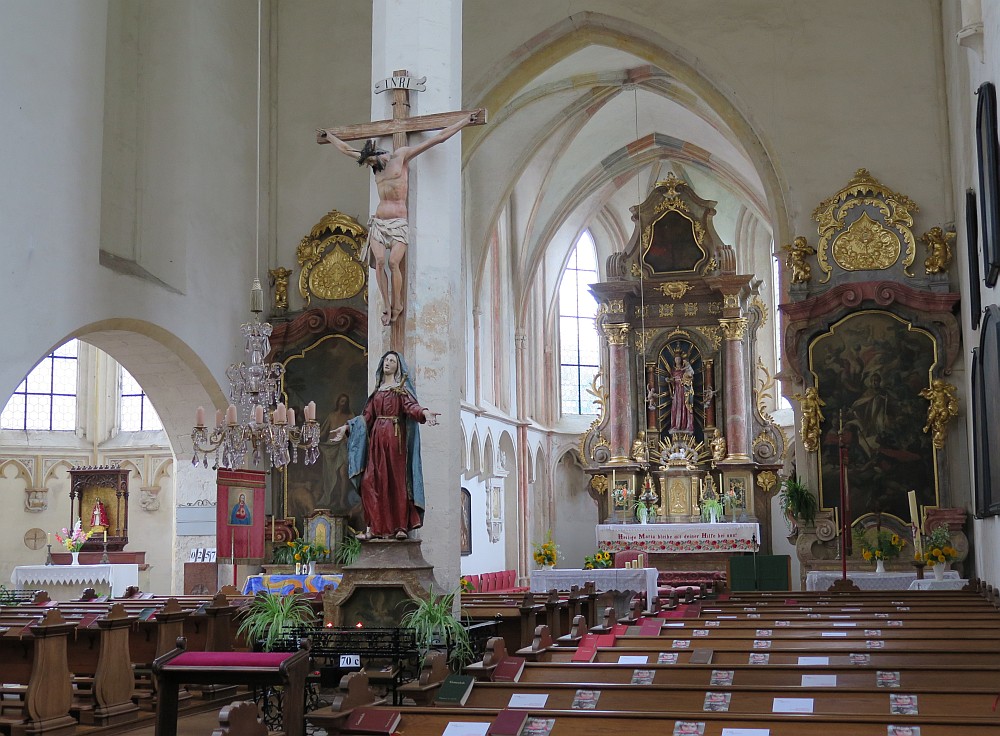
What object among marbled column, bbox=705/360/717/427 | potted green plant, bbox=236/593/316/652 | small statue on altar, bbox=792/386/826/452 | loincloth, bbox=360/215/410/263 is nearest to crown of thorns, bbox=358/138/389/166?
loincloth, bbox=360/215/410/263

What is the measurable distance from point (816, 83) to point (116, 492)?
1246 cm

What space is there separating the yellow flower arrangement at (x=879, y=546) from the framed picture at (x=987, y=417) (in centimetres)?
282

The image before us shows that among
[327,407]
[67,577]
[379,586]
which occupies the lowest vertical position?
[67,577]

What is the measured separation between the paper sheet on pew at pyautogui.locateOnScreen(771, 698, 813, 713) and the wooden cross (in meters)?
5.64

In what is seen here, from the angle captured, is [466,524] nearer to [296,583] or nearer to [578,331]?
[578,331]

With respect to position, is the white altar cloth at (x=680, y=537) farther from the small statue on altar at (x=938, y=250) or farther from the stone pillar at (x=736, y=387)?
the small statue on altar at (x=938, y=250)

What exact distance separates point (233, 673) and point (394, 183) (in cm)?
489

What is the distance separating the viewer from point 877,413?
14.5 metres

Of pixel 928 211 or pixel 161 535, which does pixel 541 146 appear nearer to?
pixel 928 211

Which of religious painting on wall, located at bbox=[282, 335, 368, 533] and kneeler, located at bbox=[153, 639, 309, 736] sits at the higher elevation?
religious painting on wall, located at bbox=[282, 335, 368, 533]

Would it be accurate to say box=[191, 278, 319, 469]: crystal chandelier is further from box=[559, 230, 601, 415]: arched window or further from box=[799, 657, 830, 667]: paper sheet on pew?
box=[559, 230, 601, 415]: arched window

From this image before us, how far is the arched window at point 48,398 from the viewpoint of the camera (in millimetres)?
20922

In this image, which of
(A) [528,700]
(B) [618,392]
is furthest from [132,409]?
(A) [528,700]

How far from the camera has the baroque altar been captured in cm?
2220
